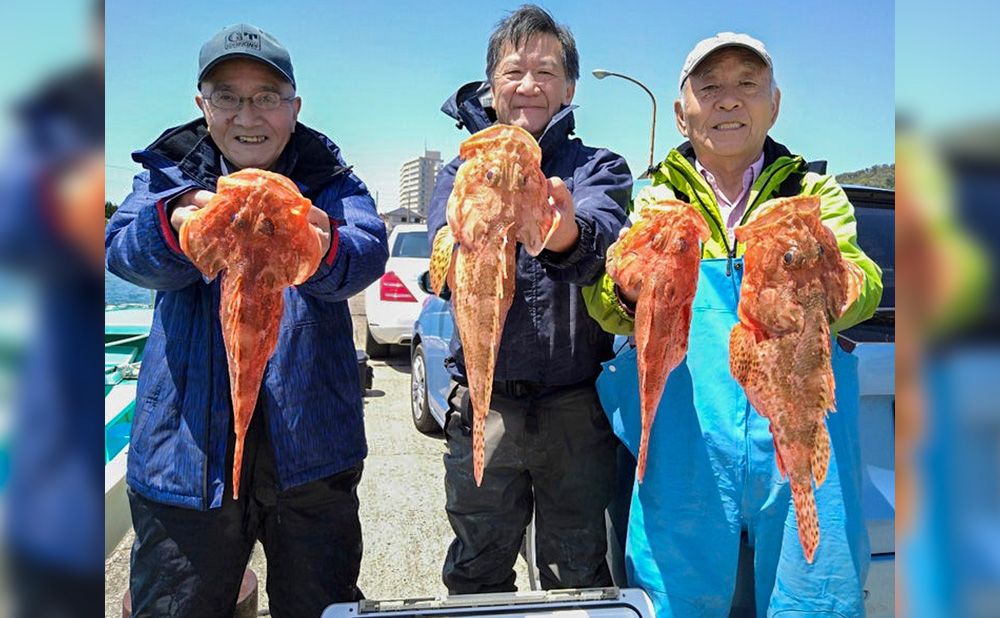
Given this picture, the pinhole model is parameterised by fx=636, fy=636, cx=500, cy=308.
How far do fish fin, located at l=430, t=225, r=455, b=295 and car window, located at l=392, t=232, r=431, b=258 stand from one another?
23.0 feet

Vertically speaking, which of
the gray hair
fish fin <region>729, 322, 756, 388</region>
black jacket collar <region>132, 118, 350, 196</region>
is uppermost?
the gray hair

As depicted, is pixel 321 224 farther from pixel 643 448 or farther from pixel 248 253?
pixel 643 448

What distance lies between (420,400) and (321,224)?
5.59 metres

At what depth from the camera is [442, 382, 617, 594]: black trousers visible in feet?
8.36

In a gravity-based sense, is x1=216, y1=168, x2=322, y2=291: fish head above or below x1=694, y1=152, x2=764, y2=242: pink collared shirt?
below

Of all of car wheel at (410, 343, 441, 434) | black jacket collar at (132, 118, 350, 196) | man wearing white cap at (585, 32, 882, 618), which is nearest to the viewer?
man wearing white cap at (585, 32, 882, 618)

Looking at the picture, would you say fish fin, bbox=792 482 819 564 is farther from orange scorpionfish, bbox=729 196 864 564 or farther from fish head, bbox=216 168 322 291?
fish head, bbox=216 168 322 291

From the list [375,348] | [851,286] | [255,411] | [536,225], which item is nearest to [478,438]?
[536,225]

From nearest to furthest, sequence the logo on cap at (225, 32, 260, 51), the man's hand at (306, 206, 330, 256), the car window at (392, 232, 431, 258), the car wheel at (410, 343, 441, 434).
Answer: the man's hand at (306, 206, 330, 256) → the logo on cap at (225, 32, 260, 51) → the car wheel at (410, 343, 441, 434) → the car window at (392, 232, 431, 258)

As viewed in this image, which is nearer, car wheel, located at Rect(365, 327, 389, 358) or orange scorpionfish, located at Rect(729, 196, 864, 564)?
orange scorpionfish, located at Rect(729, 196, 864, 564)

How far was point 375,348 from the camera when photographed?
1108 cm

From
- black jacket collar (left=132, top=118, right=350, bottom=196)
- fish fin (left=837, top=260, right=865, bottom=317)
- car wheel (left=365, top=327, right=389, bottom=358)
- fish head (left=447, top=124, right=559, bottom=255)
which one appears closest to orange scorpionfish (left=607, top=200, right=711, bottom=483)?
fish head (left=447, top=124, right=559, bottom=255)

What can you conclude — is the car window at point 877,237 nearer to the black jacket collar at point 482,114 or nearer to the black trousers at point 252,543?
the black jacket collar at point 482,114

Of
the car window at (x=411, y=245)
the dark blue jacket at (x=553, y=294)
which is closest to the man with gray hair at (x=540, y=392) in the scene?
the dark blue jacket at (x=553, y=294)
